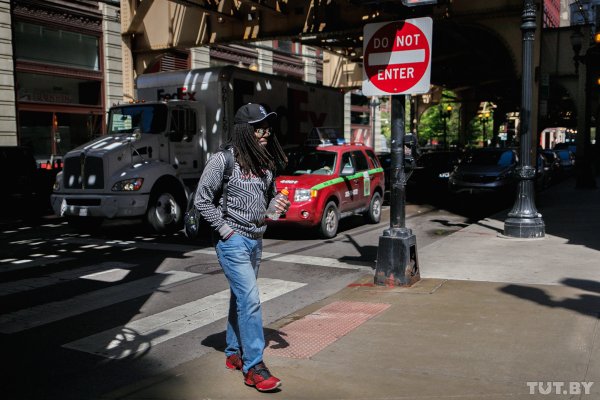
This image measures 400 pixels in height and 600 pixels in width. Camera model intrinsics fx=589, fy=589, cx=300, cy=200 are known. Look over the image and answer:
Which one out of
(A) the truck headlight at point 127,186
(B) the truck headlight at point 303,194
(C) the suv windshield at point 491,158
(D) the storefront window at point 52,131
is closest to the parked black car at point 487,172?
(C) the suv windshield at point 491,158

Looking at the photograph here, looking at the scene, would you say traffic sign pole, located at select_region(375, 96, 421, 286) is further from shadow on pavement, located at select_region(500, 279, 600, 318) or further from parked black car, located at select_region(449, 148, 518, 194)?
parked black car, located at select_region(449, 148, 518, 194)

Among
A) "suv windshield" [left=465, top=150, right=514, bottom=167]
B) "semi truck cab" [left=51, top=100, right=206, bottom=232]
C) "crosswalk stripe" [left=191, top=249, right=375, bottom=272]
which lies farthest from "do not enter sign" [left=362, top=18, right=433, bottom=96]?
"suv windshield" [left=465, top=150, right=514, bottom=167]

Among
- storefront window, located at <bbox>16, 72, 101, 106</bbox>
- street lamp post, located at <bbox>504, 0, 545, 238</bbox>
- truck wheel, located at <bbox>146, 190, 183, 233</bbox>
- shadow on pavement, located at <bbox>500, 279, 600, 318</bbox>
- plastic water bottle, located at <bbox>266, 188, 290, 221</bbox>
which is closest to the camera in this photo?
plastic water bottle, located at <bbox>266, 188, 290, 221</bbox>

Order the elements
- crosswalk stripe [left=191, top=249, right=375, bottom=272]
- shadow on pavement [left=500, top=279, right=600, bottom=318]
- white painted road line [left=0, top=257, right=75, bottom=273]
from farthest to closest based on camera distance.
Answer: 1. crosswalk stripe [left=191, top=249, right=375, bottom=272]
2. white painted road line [left=0, top=257, right=75, bottom=273]
3. shadow on pavement [left=500, top=279, right=600, bottom=318]

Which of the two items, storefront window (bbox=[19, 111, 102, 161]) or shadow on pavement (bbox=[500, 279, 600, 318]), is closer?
shadow on pavement (bbox=[500, 279, 600, 318])

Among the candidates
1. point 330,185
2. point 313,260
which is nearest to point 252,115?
point 313,260

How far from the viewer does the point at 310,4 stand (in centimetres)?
1795

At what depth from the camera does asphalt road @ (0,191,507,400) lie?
477 cm

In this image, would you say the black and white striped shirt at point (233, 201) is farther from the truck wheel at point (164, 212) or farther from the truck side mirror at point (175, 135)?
the truck side mirror at point (175, 135)

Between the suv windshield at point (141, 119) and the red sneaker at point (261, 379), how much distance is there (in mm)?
9574

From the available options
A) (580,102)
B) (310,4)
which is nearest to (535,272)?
(310,4)

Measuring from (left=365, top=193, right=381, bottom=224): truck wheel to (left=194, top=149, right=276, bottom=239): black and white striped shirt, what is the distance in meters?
9.40

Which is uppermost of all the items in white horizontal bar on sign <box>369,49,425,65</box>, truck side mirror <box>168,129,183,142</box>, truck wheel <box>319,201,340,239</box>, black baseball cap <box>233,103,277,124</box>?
white horizontal bar on sign <box>369,49,425,65</box>

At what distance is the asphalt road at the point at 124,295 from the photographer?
4.77m
